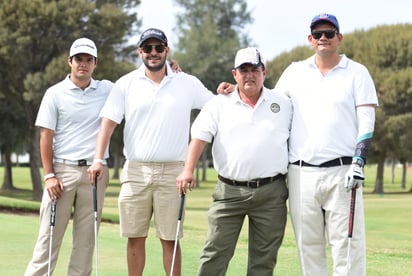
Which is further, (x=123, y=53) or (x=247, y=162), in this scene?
(x=123, y=53)

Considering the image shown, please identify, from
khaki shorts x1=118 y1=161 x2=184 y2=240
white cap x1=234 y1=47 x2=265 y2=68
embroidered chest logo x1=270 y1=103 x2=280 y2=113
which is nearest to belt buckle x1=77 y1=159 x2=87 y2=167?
khaki shorts x1=118 y1=161 x2=184 y2=240

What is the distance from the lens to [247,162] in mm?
6125

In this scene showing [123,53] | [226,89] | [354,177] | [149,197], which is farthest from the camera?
[123,53]

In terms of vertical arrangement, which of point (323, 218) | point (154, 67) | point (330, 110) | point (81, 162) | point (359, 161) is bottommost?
point (323, 218)

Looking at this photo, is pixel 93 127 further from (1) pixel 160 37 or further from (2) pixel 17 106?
(2) pixel 17 106

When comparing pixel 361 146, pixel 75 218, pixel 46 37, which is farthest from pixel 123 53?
pixel 361 146

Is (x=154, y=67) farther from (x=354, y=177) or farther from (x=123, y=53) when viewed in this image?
(x=123, y=53)

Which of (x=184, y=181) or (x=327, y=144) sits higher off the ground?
(x=327, y=144)

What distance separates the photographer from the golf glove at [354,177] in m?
5.77

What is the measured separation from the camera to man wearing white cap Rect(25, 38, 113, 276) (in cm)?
682

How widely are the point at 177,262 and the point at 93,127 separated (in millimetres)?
1430

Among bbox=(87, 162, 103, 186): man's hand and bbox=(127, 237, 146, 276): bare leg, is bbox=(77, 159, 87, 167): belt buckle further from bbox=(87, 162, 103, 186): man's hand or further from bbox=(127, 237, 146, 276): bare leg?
bbox=(127, 237, 146, 276): bare leg

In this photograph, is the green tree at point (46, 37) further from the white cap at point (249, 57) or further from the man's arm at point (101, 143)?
the white cap at point (249, 57)

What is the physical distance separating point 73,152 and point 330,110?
2.38 m
